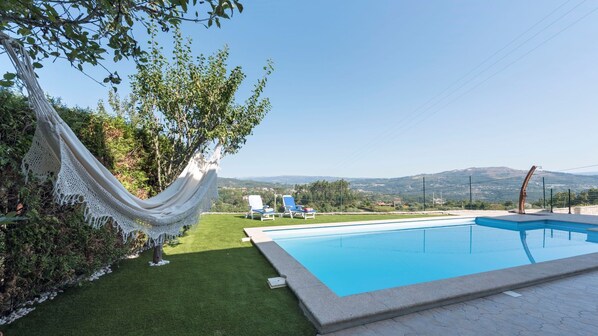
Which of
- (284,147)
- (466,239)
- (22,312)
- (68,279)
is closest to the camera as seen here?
(22,312)

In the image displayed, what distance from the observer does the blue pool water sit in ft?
16.2

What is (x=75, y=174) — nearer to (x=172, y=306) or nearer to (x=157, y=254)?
(x=172, y=306)

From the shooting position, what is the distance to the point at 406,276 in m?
4.84

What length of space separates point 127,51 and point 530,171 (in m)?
13.4

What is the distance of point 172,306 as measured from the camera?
2.96 m

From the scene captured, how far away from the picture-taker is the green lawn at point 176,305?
2.52m

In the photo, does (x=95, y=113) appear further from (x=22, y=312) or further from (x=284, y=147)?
(x=284, y=147)

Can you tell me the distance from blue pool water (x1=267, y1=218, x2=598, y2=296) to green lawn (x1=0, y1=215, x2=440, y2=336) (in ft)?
4.78

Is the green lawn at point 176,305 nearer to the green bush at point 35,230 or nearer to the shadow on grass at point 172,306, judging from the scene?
Result: the shadow on grass at point 172,306

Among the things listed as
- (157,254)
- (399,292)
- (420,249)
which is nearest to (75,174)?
(157,254)

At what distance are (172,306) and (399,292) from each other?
262cm

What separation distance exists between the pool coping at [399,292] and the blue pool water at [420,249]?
3.23ft

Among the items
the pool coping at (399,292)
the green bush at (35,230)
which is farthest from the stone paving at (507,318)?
the green bush at (35,230)

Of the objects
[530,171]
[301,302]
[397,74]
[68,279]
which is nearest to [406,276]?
[301,302]
